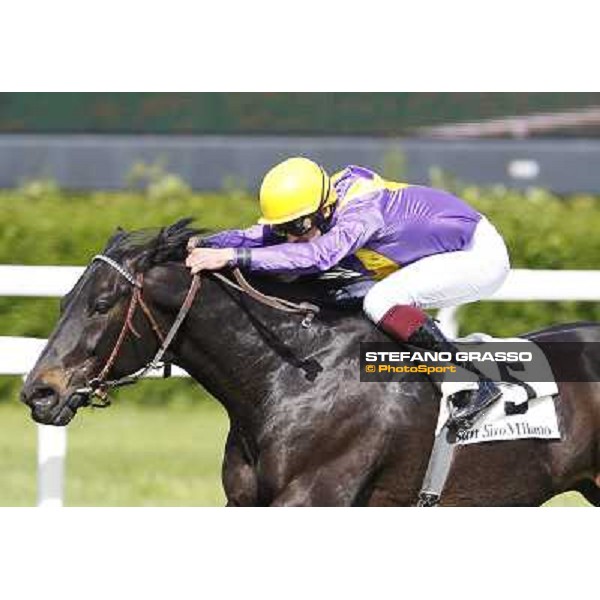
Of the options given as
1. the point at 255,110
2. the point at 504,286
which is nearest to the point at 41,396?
the point at 504,286

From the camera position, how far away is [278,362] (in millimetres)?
5668

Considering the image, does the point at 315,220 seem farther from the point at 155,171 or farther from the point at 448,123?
the point at 448,123

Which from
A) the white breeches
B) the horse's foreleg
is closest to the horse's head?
the horse's foreleg

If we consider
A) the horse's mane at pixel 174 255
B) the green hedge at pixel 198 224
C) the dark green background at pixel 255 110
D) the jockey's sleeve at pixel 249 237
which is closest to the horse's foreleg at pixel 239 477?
the horse's mane at pixel 174 255

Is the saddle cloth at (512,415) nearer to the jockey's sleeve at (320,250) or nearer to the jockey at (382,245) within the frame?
the jockey at (382,245)

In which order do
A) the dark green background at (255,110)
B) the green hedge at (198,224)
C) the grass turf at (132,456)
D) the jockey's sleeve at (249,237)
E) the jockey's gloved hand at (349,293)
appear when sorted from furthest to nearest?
the dark green background at (255,110) < the green hedge at (198,224) < the grass turf at (132,456) < the jockey's sleeve at (249,237) < the jockey's gloved hand at (349,293)

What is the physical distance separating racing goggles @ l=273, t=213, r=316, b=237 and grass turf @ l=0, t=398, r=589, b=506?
2315 millimetres

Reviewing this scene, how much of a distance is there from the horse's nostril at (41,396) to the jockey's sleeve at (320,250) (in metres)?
0.82

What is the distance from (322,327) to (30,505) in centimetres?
257

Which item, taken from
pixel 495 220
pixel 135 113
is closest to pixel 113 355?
pixel 495 220

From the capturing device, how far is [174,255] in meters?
5.67

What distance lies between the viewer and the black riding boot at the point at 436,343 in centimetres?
560

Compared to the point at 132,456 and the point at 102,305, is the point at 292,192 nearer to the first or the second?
the point at 102,305

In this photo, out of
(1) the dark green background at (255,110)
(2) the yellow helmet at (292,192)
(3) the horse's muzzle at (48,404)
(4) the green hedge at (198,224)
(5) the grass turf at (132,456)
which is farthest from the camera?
(1) the dark green background at (255,110)
